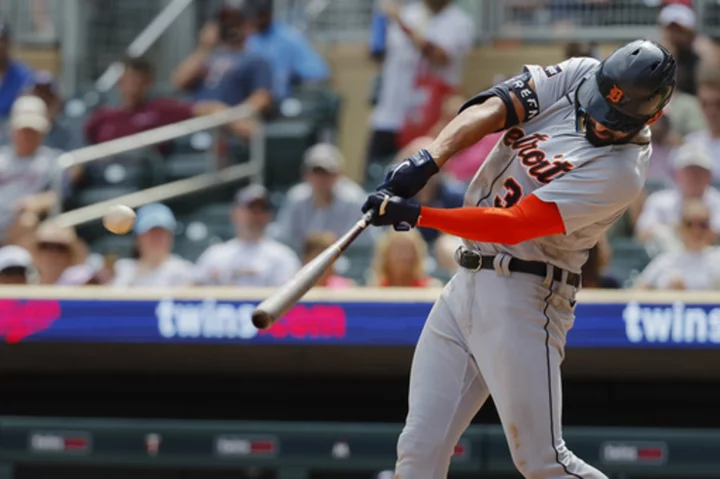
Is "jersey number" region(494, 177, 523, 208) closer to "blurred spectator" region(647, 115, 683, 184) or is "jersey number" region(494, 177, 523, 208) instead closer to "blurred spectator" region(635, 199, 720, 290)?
"blurred spectator" region(635, 199, 720, 290)

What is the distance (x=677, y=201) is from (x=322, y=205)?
1.92 meters

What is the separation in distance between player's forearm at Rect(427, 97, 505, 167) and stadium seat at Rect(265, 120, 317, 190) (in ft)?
14.2

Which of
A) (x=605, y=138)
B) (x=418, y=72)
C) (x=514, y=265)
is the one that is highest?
(x=418, y=72)

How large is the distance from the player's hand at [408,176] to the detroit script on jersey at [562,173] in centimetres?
30

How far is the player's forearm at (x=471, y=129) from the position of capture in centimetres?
363

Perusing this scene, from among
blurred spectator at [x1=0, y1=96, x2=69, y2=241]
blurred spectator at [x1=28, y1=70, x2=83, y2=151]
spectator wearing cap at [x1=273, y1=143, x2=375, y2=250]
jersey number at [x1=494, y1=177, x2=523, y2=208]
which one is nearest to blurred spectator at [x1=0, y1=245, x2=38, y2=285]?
blurred spectator at [x1=0, y1=96, x2=69, y2=241]

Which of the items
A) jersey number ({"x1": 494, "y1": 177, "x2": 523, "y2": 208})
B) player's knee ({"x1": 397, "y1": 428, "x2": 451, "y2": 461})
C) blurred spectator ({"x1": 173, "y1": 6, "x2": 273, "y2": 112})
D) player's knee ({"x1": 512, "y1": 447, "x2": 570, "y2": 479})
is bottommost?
player's knee ({"x1": 512, "y1": 447, "x2": 570, "y2": 479})

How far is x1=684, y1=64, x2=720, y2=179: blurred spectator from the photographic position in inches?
264

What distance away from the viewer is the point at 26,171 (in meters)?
7.25

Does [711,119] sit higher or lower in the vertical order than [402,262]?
higher

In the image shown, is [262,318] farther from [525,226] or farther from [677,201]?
[677,201]

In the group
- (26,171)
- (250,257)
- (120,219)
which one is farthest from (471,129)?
(26,171)

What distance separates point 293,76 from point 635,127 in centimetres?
515

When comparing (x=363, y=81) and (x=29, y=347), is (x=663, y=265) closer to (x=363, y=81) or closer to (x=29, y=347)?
(x=29, y=347)
